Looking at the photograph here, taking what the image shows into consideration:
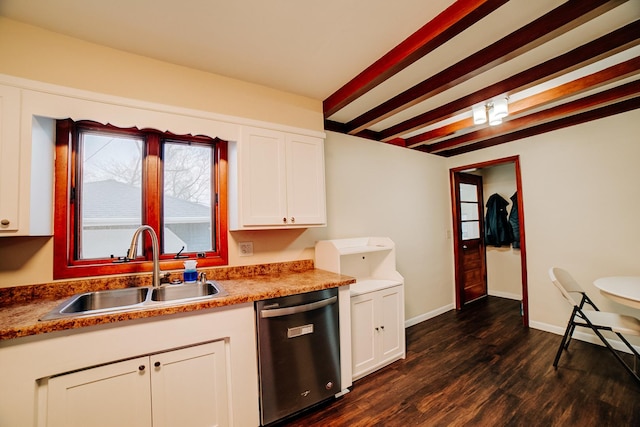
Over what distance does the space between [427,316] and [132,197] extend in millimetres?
3639

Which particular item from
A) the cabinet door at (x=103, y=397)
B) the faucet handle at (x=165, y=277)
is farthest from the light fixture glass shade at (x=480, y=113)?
the cabinet door at (x=103, y=397)

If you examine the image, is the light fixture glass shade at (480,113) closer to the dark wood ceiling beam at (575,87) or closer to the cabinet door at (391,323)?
the dark wood ceiling beam at (575,87)

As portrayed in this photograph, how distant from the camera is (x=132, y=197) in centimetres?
194

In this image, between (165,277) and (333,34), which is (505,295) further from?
(165,277)

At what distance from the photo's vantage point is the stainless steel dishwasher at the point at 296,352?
165cm

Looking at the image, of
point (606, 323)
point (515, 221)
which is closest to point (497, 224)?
point (515, 221)

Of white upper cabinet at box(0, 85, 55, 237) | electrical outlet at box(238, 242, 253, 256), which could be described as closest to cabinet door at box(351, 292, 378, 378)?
electrical outlet at box(238, 242, 253, 256)

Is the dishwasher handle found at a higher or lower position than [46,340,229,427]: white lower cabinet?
higher

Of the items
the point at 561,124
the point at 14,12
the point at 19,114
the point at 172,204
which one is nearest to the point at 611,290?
the point at 561,124

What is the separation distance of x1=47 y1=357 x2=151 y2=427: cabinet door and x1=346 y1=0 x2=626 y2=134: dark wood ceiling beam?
2.64m

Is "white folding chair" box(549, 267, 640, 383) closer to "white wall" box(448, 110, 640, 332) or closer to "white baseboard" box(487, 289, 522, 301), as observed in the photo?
"white wall" box(448, 110, 640, 332)

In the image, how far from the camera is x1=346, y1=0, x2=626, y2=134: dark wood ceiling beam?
1.33m

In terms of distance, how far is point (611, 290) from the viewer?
1.98m

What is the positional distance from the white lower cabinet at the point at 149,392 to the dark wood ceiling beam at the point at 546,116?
357 cm
